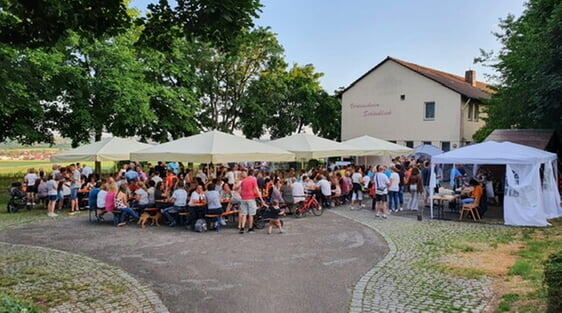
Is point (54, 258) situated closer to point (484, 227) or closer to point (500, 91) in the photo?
point (484, 227)

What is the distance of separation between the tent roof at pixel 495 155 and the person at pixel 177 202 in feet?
27.0

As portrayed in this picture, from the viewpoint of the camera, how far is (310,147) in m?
16.6

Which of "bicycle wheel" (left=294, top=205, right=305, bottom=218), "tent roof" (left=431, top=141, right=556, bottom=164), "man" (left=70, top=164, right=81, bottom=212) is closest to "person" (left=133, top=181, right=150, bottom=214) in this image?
"man" (left=70, top=164, right=81, bottom=212)

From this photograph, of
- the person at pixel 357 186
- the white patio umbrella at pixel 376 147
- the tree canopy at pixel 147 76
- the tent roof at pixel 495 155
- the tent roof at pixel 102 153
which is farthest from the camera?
the white patio umbrella at pixel 376 147

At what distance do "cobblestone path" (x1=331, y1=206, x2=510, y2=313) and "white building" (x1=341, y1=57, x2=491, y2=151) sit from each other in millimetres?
20952

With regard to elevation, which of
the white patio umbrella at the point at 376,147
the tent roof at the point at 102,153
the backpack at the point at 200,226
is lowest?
the backpack at the point at 200,226

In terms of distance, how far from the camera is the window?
3120cm

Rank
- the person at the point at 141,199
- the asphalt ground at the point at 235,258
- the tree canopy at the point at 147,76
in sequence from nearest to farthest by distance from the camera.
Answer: the asphalt ground at the point at 235,258 < the tree canopy at the point at 147,76 < the person at the point at 141,199

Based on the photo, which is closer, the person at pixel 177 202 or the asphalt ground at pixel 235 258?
the asphalt ground at pixel 235 258

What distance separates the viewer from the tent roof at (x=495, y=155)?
12.4 metres

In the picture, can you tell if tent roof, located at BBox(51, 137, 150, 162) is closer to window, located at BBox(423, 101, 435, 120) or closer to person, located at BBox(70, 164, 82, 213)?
person, located at BBox(70, 164, 82, 213)

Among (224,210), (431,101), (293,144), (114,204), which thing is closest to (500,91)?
(431,101)

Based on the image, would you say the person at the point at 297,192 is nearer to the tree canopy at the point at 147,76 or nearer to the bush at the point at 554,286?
the tree canopy at the point at 147,76

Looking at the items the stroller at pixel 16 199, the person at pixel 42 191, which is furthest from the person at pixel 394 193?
the stroller at pixel 16 199
